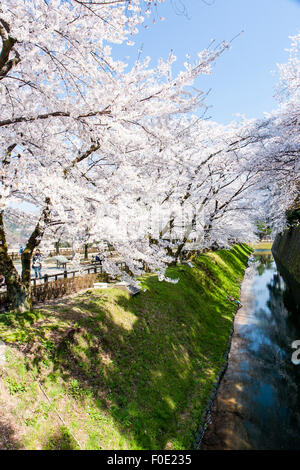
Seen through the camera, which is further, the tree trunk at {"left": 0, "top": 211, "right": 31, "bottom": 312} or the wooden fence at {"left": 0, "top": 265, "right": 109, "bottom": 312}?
the wooden fence at {"left": 0, "top": 265, "right": 109, "bottom": 312}

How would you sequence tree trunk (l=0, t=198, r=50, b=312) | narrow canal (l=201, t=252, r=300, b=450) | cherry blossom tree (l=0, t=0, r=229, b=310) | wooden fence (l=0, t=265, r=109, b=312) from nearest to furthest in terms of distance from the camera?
cherry blossom tree (l=0, t=0, r=229, b=310) → tree trunk (l=0, t=198, r=50, b=312) → narrow canal (l=201, t=252, r=300, b=450) → wooden fence (l=0, t=265, r=109, b=312)

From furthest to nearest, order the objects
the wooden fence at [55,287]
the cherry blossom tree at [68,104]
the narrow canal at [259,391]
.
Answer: the wooden fence at [55,287]
the narrow canal at [259,391]
the cherry blossom tree at [68,104]

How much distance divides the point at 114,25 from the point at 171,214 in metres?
10.1

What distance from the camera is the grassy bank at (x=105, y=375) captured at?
16.1 feet

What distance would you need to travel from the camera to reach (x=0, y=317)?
656 cm

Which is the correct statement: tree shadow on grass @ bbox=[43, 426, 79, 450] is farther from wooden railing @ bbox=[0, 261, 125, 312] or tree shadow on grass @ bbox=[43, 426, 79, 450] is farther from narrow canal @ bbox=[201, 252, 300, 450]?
wooden railing @ bbox=[0, 261, 125, 312]

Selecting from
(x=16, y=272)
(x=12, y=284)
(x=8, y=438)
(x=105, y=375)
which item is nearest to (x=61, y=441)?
(x=8, y=438)

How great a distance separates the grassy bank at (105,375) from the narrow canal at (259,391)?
1.99 feet

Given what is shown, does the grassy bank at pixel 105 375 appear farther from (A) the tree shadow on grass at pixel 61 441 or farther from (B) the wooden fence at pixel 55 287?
(B) the wooden fence at pixel 55 287

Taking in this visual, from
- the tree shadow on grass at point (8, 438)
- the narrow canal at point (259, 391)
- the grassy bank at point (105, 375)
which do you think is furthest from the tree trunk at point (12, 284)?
the narrow canal at point (259, 391)

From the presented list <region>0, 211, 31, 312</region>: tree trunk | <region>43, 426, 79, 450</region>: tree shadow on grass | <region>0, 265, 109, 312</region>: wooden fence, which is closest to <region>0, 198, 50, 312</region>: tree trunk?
<region>0, 211, 31, 312</region>: tree trunk

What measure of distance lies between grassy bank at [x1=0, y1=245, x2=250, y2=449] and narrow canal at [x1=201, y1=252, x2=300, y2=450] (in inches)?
23.8

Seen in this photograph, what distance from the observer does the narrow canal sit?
6957 mm

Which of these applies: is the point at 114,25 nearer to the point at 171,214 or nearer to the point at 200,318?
the point at 171,214
